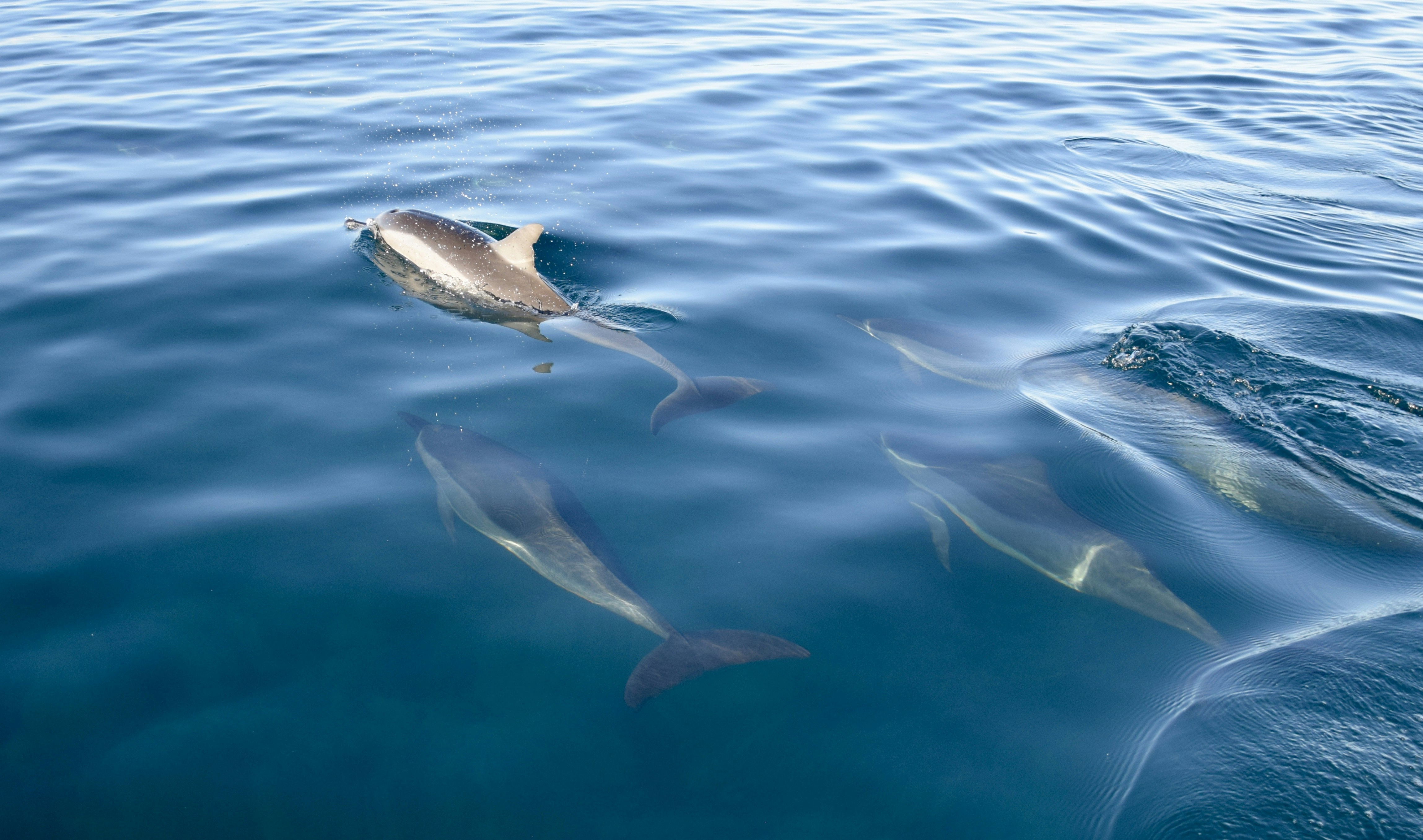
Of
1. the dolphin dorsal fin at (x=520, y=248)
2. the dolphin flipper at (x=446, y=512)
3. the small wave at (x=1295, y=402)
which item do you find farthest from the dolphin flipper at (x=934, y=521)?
the dolphin dorsal fin at (x=520, y=248)

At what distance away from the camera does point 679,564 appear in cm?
516

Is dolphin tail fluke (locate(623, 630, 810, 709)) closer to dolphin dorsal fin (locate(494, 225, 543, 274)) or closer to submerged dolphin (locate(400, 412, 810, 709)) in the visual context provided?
submerged dolphin (locate(400, 412, 810, 709))

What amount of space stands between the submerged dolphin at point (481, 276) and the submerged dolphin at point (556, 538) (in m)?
1.82

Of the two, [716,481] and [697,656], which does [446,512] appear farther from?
[697,656]

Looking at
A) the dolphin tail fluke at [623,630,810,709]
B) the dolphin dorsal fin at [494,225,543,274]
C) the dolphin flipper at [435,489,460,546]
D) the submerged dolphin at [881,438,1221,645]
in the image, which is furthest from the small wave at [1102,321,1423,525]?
the dolphin flipper at [435,489,460,546]

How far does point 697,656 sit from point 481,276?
→ 4.94 m

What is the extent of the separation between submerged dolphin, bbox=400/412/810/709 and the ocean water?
110 millimetres

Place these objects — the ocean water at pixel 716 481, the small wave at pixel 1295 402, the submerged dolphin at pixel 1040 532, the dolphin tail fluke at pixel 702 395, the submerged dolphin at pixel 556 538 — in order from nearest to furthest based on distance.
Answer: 1. the ocean water at pixel 716 481
2. the submerged dolphin at pixel 556 538
3. the submerged dolphin at pixel 1040 532
4. the small wave at pixel 1295 402
5. the dolphin tail fluke at pixel 702 395

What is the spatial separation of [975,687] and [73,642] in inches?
171

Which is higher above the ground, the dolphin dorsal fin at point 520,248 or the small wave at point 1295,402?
the dolphin dorsal fin at point 520,248

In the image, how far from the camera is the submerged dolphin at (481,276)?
309 inches

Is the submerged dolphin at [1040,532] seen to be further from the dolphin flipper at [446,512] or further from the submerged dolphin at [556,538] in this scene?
the dolphin flipper at [446,512]

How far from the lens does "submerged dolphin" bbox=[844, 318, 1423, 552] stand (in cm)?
545

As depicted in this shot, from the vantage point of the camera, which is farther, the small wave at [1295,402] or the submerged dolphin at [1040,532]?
the small wave at [1295,402]
